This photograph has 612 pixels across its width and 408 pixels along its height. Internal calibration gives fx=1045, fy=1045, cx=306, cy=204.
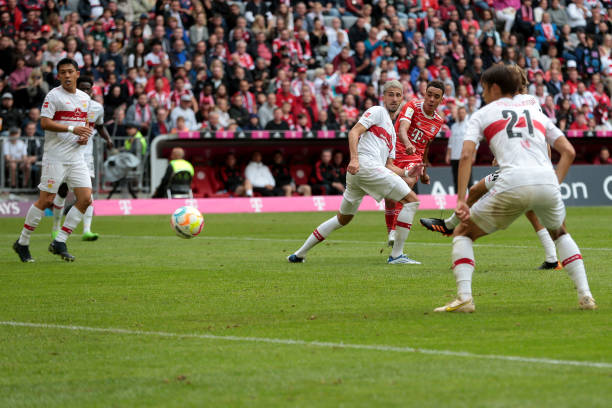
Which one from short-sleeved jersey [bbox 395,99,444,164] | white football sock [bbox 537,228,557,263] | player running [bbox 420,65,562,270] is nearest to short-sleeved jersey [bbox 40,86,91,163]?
short-sleeved jersey [bbox 395,99,444,164]

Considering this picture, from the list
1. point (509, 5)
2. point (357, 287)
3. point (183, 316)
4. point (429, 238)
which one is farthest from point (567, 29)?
point (183, 316)

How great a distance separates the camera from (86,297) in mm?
9664

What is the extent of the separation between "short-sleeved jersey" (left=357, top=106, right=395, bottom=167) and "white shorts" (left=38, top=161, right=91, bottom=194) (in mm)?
3582

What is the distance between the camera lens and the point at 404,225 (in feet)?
40.7

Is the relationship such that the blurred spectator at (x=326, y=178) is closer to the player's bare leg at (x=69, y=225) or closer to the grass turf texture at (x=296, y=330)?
the grass turf texture at (x=296, y=330)

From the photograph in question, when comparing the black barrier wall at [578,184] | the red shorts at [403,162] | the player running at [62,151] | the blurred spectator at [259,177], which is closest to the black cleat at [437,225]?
the red shorts at [403,162]

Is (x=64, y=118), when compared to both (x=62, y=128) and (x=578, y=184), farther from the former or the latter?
(x=578, y=184)

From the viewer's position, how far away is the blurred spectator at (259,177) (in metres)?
27.6

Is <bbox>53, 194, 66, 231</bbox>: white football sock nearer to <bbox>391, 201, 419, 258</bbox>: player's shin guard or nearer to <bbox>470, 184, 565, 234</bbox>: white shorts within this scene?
<bbox>391, 201, 419, 258</bbox>: player's shin guard

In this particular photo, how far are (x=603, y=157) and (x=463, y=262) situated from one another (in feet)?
76.6

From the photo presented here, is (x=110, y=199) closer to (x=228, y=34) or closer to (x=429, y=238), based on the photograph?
(x=228, y=34)

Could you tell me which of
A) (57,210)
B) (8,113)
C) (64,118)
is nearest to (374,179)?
(64,118)

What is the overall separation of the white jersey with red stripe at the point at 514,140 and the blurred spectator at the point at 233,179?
64.2 ft

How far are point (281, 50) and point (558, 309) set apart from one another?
71.9ft
